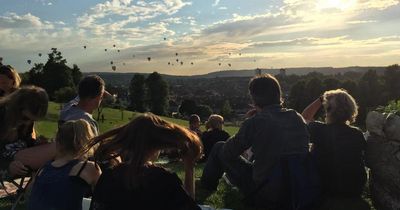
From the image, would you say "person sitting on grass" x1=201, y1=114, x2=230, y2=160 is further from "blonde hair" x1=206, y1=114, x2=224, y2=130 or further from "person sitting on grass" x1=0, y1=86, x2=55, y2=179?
"person sitting on grass" x1=0, y1=86, x2=55, y2=179

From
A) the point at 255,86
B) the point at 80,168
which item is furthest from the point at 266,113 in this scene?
the point at 80,168

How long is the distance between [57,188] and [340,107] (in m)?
3.89

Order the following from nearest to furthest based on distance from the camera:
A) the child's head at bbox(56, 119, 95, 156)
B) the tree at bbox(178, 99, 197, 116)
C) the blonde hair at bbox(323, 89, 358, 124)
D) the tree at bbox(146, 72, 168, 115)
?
1. the child's head at bbox(56, 119, 95, 156)
2. the blonde hair at bbox(323, 89, 358, 124)
3. the tree at bbox(146, 72, 168, 115)
4. the tree at bbox(178, 99, 197, 116)

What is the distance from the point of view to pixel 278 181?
572cm

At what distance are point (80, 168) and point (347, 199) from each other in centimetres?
405

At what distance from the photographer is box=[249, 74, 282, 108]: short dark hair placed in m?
5.86

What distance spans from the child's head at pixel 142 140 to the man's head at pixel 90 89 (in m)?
2.73

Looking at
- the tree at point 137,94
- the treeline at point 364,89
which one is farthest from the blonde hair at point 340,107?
the tree at point 137,94

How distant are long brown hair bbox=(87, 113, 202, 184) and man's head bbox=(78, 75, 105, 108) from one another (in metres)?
2.72

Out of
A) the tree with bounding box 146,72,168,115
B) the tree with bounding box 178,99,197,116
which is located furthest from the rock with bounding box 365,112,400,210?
the tree with bounding box 178,99,197,116

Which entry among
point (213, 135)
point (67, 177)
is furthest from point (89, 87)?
point (213, 135)

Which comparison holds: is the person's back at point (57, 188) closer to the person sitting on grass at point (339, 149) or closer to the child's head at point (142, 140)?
the child's head at point (142, 140)

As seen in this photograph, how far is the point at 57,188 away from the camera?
14.5 feet

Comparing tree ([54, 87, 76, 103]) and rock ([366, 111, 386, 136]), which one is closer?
rock ([366, 111, 386, 136])
